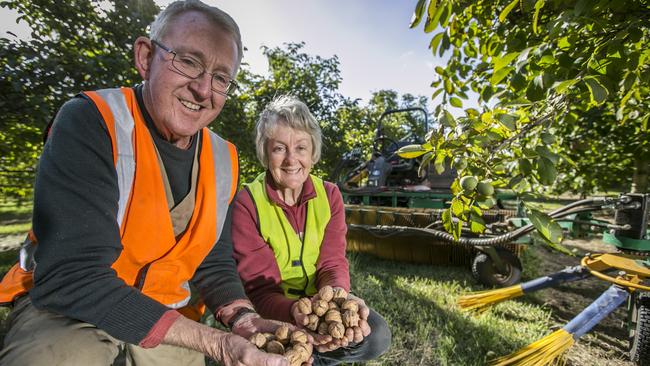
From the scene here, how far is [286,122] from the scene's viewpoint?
1.79 m

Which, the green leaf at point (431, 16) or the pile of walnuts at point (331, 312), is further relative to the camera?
the pile of walnuts at point (331, 312)

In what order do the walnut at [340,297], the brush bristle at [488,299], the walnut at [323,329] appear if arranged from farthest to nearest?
the brush bristle at [488,299] → the walnut at [340,297] → the walnut at [323,329]

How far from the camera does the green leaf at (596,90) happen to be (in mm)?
767

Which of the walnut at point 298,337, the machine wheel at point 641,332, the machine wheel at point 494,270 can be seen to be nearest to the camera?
the walnut at point 298,337

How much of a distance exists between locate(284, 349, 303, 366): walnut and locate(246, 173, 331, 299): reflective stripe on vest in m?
0.64

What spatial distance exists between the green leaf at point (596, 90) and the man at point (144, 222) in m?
1.21

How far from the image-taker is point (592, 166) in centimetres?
618

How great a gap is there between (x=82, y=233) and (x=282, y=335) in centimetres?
Result: 82

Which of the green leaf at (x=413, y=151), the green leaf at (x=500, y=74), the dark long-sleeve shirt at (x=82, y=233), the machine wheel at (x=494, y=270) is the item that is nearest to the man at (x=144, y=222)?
the dark long-sleeve shirt at (x=82, y=233)

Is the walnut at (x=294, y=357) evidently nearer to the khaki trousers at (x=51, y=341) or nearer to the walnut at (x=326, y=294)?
the walnut at (x=326, y=294)

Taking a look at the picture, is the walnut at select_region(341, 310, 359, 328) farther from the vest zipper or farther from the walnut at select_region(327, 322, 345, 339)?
the vest zipper

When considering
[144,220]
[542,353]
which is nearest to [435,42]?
[144,220]

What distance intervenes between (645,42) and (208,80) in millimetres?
1869

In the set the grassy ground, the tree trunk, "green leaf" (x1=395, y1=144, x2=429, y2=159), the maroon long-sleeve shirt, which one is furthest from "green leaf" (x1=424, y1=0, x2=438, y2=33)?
the tree trunk
